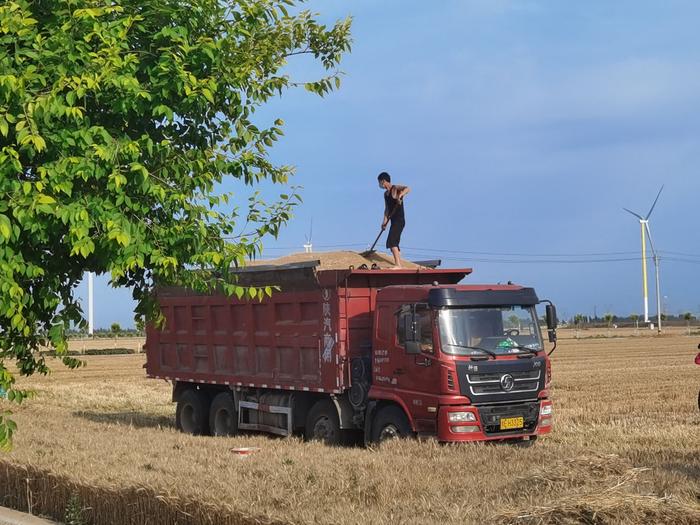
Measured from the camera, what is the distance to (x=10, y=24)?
7.40 metres

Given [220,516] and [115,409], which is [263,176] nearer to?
[220,516]

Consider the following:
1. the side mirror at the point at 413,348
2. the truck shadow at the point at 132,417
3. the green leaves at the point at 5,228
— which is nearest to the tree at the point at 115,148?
the green leaves at the point at 5,228

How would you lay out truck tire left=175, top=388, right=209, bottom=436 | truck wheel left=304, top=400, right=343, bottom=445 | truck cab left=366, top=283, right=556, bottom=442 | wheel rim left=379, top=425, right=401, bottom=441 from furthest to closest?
truck tire left=175, top=388, right=209, bottom=436 → truck wheel left=304, top=400, right=343, bottom=445 → wheel rim left=379, top=425, right=401, bottom=441 → truck cab left=366, top=283, right=556, bottom=442

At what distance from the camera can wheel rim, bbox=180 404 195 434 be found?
1889cm

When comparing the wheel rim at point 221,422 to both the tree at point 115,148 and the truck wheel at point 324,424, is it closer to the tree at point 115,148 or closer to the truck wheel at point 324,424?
the truck wheel at point 324,424

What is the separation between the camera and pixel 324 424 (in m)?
15.2

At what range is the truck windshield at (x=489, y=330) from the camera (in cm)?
1310

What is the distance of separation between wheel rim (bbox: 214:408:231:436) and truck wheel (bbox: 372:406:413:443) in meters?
4.80

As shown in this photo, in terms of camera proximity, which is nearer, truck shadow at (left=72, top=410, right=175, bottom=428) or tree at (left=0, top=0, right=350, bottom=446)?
tree at (left=0, top=0, right=350, bottom=446)

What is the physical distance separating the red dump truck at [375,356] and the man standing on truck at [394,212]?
0.64m

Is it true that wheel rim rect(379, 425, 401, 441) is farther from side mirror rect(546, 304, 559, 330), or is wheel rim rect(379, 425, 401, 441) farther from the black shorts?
the black shorts

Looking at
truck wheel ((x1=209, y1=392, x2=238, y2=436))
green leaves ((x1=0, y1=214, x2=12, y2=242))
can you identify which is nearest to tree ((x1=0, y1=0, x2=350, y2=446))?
green leaves ((x1=0, y1=214, x2=12, y2=242))

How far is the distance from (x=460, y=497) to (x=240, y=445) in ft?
15.1

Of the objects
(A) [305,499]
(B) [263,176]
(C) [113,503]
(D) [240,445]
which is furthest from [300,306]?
(A) [305,499]
